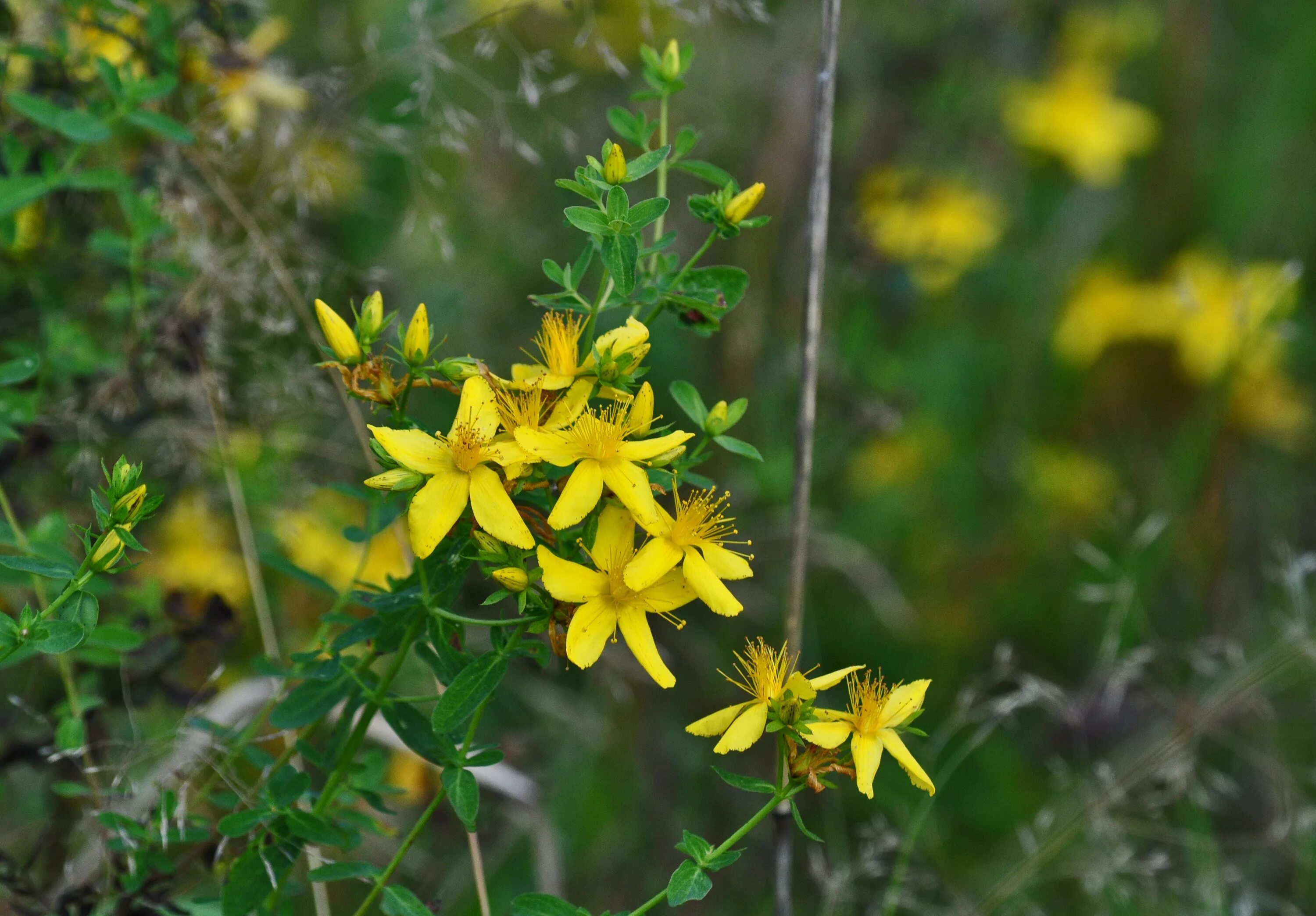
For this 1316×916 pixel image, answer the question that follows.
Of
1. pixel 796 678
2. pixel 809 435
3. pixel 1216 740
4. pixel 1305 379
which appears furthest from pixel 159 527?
pixel 1305 379

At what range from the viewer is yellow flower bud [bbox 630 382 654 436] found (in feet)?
3.23

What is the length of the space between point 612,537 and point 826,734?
24cm

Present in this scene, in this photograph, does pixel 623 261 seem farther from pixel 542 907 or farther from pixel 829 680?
pixel 542 907

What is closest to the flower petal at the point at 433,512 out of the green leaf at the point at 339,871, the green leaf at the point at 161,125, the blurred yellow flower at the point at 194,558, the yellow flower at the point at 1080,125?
the green leaf at the point at 339,871

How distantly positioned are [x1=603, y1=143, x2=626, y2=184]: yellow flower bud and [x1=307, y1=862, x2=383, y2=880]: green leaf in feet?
2.18

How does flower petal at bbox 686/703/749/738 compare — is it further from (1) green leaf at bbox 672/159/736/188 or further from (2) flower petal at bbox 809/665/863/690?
(1) green leaf at bbox 672/159/736/188

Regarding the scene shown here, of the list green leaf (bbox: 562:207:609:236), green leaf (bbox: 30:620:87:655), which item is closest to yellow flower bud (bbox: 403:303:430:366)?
green leaf (bbox: 562:207:609:236)

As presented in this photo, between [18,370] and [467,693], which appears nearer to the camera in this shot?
[467,693]

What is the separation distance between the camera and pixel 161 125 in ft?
4.50

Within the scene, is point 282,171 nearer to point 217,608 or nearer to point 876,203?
point 217,608

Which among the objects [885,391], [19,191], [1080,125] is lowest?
[885,391]

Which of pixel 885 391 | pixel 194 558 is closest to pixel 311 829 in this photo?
pixel 194 558

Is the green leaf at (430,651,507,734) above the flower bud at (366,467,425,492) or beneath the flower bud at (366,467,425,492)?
beneath

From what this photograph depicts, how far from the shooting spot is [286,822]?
1057mm
